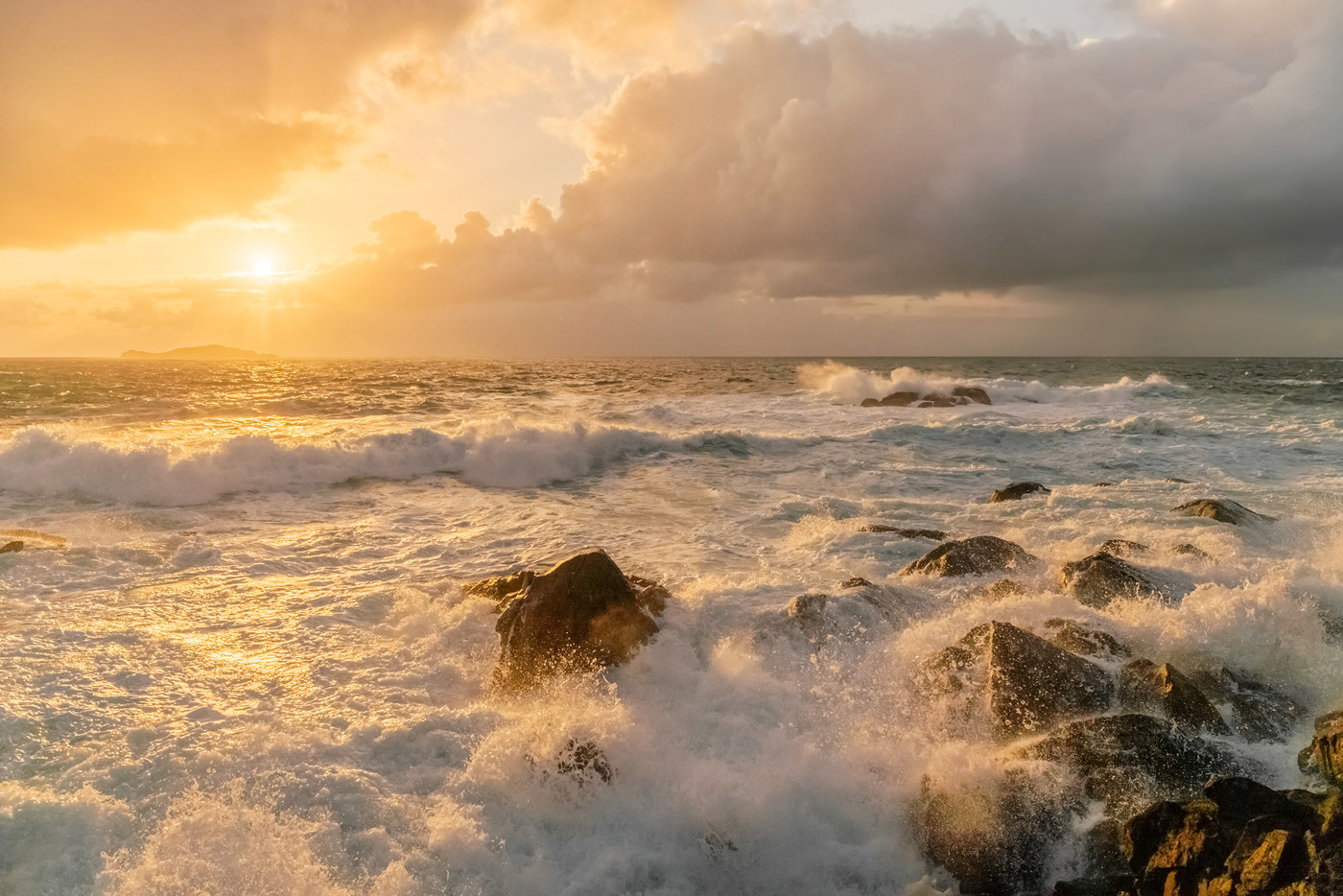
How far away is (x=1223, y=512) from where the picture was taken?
10227 mm

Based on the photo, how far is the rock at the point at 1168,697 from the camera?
16.5ft

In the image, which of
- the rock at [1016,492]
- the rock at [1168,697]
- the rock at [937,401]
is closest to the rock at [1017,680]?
the rock at [1168,697]

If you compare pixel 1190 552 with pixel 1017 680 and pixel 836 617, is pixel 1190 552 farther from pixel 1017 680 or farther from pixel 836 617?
pixel 836 617

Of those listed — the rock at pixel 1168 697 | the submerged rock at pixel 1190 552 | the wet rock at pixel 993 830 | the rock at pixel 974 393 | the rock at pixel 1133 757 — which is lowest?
the wet rock at pixel 993 830

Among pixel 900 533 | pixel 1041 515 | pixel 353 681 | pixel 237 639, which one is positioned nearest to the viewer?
pixel 353 681

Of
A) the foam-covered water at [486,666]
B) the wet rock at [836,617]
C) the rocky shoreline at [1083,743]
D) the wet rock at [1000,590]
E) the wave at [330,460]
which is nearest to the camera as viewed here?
the rocky shoreline at [1083,743]

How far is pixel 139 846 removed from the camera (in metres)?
4.40

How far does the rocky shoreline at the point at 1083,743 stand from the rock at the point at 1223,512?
3740 mm

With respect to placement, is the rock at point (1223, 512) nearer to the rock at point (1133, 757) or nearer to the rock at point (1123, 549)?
the rock at point (1123, 549)

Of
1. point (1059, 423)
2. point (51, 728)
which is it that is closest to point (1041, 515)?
point (51, 728)

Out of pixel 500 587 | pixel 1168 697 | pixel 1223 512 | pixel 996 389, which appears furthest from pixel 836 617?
pixel 996 389

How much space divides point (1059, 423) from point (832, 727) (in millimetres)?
23330

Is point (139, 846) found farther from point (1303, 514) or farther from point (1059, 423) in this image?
point (1059, 423)

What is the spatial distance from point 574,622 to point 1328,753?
5627 millimetres
